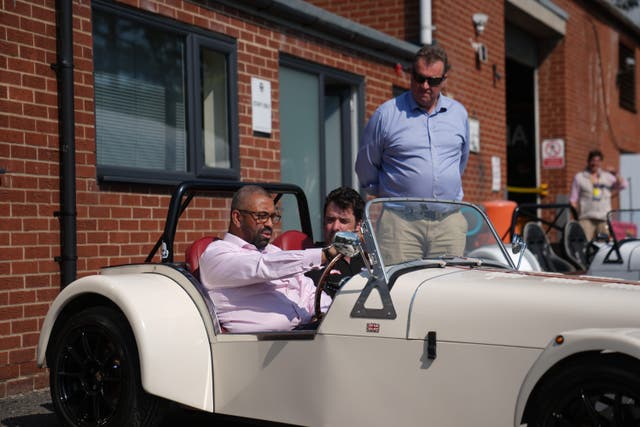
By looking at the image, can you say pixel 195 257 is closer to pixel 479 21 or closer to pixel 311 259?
pixel 311 259

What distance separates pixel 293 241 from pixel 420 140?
3.17 ft

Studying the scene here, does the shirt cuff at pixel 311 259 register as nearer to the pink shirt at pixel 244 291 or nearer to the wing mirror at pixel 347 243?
the pink shirt at pixel 244 291

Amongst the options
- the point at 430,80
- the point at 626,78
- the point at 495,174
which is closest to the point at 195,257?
the point at 430,80

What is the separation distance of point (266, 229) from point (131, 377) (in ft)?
3.12

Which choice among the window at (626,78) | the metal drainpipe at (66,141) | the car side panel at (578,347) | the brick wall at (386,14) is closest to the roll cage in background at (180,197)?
the metal drainpipe at (66,141)

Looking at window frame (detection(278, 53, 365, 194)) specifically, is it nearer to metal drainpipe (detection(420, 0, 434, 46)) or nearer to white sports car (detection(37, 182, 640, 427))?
metal drainpipe (detection(420, 0, 434, 46))

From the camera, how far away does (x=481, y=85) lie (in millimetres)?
12883

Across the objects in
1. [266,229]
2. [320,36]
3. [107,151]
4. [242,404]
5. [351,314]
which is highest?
[320,36]

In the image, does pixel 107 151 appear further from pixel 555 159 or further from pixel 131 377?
pixel 555 159

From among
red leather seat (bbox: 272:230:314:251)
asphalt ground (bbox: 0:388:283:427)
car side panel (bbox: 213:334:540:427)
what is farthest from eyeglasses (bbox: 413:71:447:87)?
A: asphalt ground (bbox: 0:388:283:427)

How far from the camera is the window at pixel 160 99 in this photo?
7.07 metres

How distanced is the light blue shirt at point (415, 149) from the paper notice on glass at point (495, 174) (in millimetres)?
7463

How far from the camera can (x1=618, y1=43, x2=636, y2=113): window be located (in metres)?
20.8

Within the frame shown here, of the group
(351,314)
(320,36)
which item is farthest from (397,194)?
(320,36)
